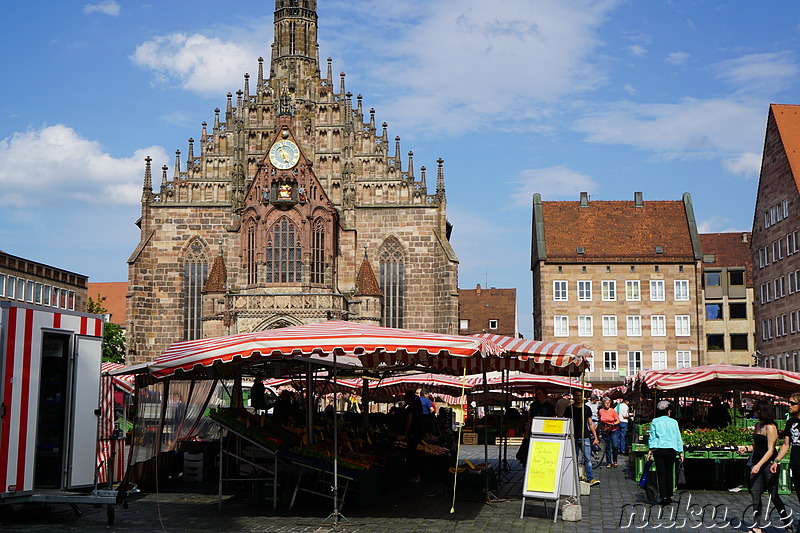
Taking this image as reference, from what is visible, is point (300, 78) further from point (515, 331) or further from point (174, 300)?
point (515, 331)

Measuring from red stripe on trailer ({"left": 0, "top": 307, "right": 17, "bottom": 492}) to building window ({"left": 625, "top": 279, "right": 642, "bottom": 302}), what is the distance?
5016 centimetres

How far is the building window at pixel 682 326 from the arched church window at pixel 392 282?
18.9 meters

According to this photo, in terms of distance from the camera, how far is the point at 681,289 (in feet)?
190

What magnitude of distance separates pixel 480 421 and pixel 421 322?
11.2 meters

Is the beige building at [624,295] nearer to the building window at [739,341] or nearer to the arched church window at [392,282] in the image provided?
the building window at [739,341]

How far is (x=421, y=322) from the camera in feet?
155

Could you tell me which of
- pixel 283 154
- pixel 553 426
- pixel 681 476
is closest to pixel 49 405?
pixel 553 426

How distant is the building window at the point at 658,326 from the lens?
57.5 metres

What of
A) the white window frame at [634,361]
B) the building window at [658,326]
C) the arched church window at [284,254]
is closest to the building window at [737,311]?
the building window at [658,326]

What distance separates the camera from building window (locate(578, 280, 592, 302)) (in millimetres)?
58500

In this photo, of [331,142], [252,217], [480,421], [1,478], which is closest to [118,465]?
[1,478]

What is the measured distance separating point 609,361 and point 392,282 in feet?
54.9

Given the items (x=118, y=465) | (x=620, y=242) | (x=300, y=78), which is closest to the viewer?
(x=118, y=465)

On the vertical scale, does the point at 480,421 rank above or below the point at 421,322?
below
